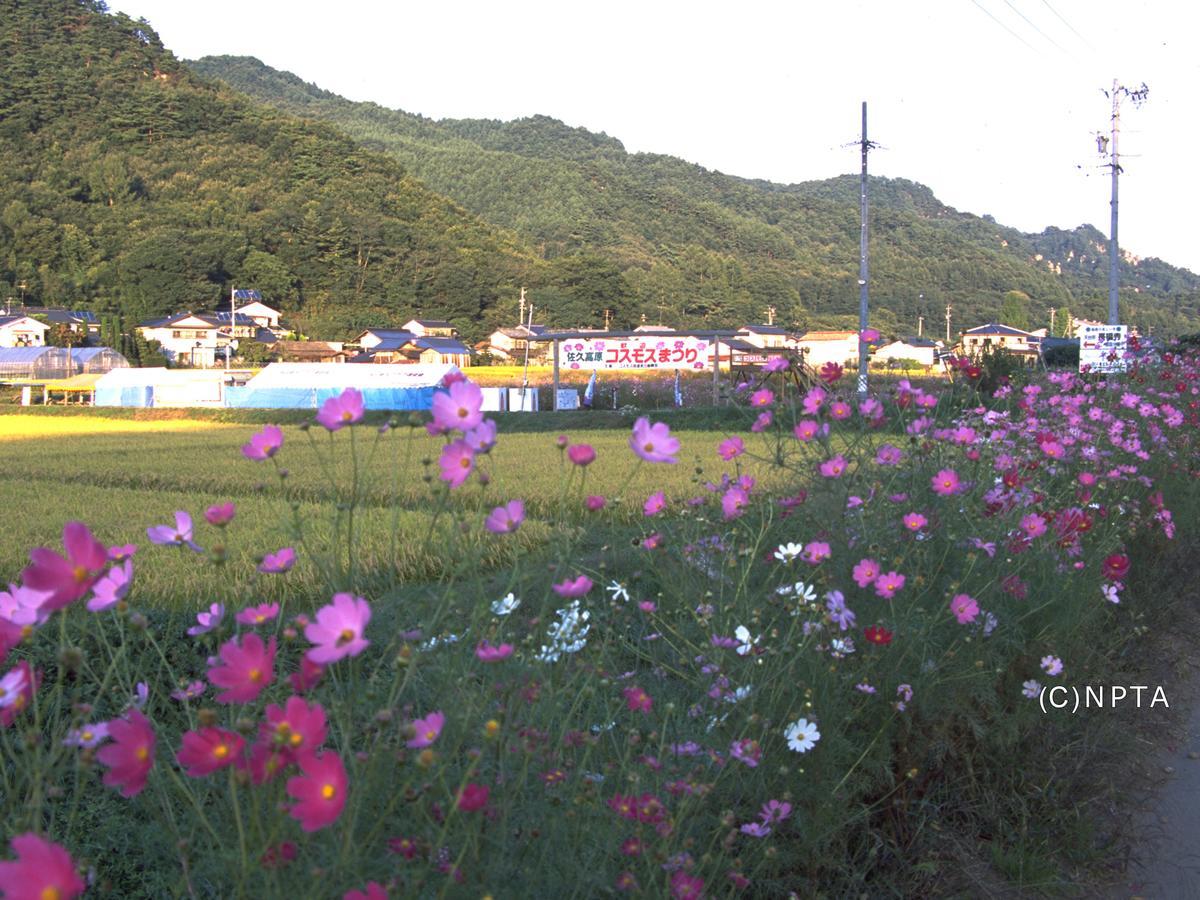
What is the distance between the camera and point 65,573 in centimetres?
87

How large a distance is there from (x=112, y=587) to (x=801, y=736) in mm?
994

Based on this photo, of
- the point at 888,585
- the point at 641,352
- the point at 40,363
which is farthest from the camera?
the point at 40,363

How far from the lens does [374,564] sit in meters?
4.34

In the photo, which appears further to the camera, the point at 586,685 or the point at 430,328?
the point at 430,328

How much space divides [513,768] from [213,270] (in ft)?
196

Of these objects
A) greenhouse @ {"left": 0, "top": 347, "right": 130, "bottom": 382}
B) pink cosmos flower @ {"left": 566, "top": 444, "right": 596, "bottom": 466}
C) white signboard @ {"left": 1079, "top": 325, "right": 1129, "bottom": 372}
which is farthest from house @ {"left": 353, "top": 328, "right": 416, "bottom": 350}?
pink cosmos flower @ {"left": 566, "top": 444, "right": 596, "bottom": 466}

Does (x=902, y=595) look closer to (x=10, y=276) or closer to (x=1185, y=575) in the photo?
(x=1185, y=575)

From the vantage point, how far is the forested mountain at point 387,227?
184 feet

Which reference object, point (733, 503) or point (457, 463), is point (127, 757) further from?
point (733, 503)

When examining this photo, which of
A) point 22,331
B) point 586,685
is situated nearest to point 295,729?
point 586,685

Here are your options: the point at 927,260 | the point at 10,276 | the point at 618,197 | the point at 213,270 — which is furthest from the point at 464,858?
the point at 618,197

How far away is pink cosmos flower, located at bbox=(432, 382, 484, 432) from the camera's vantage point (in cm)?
115

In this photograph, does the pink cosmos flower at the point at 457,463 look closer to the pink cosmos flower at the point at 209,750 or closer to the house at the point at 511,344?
the pink cosmos flower at the point at 209,750

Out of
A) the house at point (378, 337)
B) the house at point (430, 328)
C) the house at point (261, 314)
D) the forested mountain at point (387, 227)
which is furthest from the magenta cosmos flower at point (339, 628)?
the house at point (261, 314)
